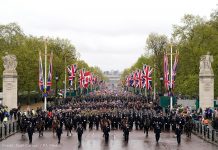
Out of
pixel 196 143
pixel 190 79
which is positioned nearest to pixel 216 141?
pixel 196 143

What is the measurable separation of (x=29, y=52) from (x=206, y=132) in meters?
45.4

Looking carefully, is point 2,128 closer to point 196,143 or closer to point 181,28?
point 196,143

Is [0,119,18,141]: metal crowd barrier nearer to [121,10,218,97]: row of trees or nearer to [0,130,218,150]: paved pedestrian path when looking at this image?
[0,130,218,150]: paved pedestrian path

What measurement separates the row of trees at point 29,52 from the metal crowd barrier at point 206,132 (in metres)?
29.6

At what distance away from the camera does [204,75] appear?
47.8 m

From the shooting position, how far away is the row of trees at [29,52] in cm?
7181

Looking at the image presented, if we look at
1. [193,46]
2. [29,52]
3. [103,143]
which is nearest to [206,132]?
[103,143]

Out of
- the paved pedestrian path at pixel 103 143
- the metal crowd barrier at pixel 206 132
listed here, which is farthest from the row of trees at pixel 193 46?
the paved pedestrian path at pixel 103 143

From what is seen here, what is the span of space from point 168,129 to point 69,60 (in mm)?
57584

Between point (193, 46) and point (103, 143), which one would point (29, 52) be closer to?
point (193, 46)

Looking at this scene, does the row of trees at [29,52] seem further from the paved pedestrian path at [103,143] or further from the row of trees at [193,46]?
the paved pedestrian path at [103,143]

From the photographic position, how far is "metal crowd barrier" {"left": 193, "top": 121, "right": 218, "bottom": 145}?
98.0 ft

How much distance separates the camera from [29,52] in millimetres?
73188

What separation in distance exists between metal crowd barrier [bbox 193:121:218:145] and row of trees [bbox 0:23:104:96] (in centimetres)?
2955
